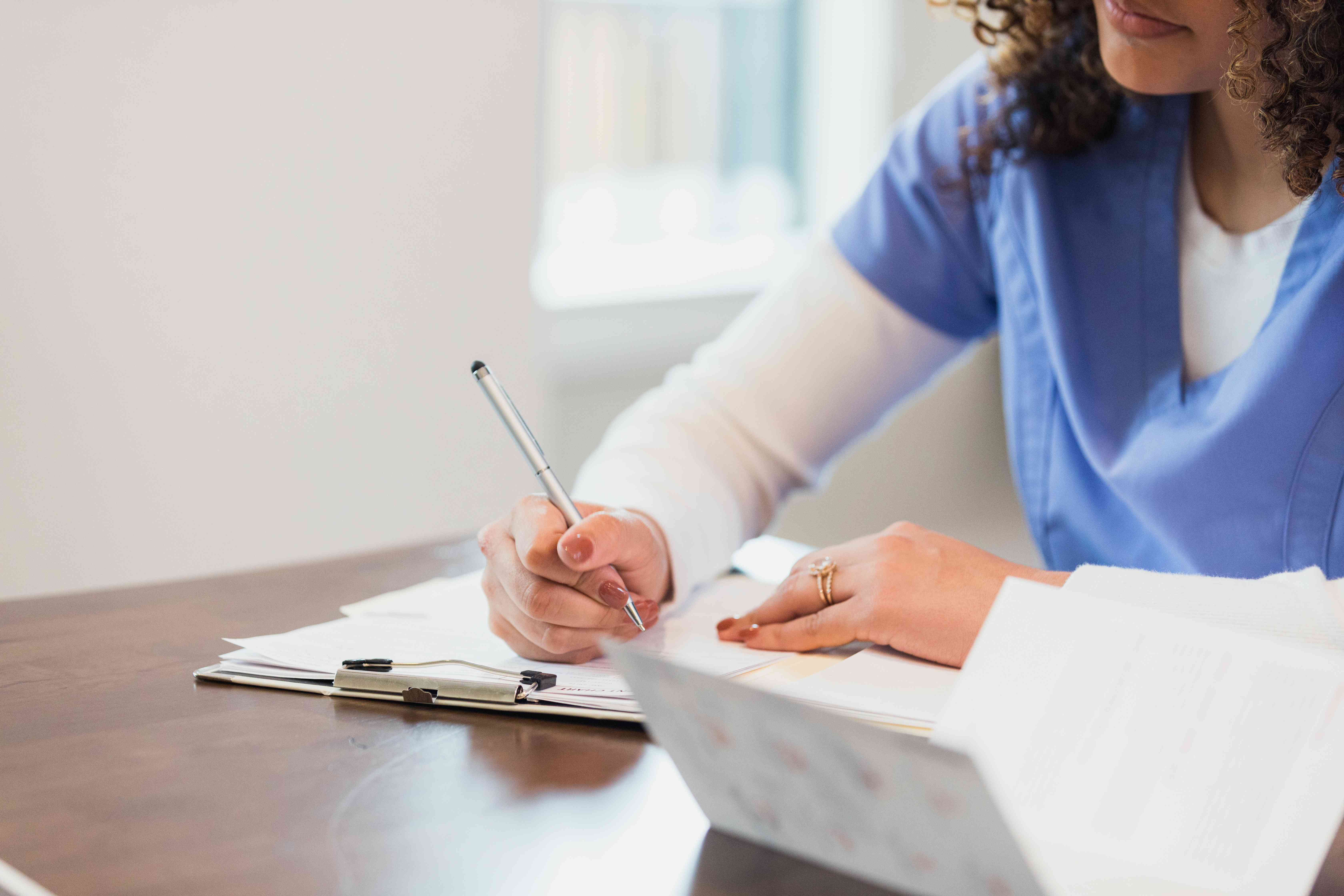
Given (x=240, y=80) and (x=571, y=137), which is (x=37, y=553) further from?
(x=571, y=137)

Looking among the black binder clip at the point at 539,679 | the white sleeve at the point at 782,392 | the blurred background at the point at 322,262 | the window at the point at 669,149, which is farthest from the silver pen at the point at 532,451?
the window at the point at 669,149

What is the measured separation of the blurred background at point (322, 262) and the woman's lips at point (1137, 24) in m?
0.41

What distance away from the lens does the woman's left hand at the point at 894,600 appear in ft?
2.49

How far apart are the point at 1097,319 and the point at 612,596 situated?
52 cm

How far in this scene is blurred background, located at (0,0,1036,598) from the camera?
4.60 ft

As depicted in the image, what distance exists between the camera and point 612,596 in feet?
2.62

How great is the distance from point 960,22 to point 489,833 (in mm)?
2535

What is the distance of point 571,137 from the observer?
2328 mm

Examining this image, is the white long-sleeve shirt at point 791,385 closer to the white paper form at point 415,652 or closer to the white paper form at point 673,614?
the white paper form at point 673,614

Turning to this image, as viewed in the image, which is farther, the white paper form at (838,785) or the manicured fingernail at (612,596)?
the manicured fingernail at (612,596)

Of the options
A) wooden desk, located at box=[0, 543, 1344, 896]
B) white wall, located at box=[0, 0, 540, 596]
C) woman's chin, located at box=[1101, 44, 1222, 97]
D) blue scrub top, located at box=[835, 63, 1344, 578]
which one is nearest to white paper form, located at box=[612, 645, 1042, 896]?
wooden desk, located at box=[0, 543, 1344, 896]

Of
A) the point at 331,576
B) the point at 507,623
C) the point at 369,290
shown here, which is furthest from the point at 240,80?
the point at 507,623

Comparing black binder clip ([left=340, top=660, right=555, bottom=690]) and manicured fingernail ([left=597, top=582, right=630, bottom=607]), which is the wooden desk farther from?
manicured fingernail ([left=597, top=582, right=630, bottom=607])

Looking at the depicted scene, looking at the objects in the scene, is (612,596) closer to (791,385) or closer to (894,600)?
(894,600)
